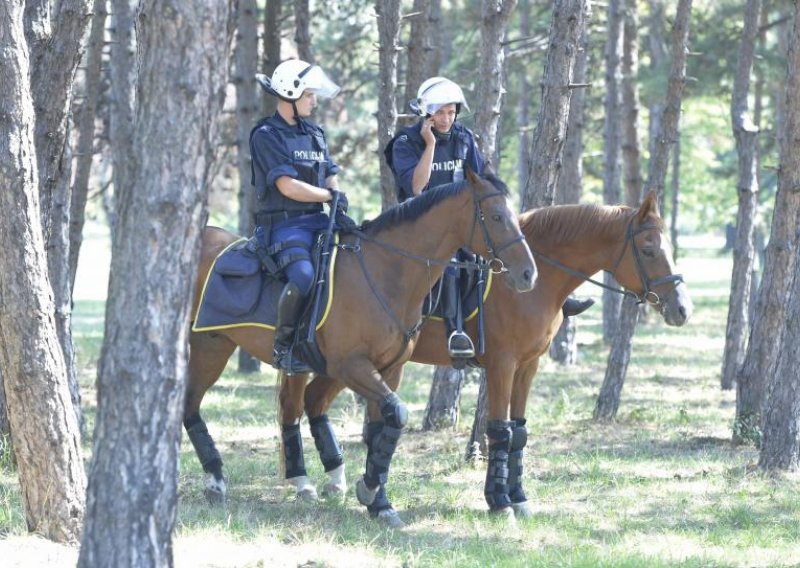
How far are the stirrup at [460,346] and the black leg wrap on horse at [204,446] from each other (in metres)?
2.04

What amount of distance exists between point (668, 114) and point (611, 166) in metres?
8.53

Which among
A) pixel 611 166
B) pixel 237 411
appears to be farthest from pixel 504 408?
pixel 611 166

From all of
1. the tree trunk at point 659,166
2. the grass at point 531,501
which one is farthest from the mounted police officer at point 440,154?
the tree trunk at point 659,166

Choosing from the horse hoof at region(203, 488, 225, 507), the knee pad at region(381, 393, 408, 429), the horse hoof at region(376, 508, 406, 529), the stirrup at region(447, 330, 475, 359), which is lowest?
the horse hoof at region(203, 488, 225, 507)

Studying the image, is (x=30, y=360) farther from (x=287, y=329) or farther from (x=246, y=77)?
(x=246, y=77)

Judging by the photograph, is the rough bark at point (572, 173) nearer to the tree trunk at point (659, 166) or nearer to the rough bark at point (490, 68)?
the tree trunk at point (659, 166)

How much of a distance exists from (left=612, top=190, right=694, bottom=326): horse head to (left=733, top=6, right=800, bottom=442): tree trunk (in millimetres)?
2951

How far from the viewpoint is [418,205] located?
356 inches

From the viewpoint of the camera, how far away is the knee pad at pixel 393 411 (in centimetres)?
862

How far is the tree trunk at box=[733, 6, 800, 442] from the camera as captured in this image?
11.7m

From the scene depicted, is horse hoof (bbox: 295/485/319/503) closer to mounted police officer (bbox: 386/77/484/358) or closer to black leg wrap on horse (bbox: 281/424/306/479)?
black leg wrap on horse (bbox: 281/424/306/479)

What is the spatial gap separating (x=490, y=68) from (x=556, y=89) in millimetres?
1322

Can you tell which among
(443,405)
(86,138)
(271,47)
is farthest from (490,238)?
(271,47)

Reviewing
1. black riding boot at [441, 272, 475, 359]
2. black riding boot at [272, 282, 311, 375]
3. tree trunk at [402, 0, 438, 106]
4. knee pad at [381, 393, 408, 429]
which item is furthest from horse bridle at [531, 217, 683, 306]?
tree trunk at [402, 0, 438, 106]
